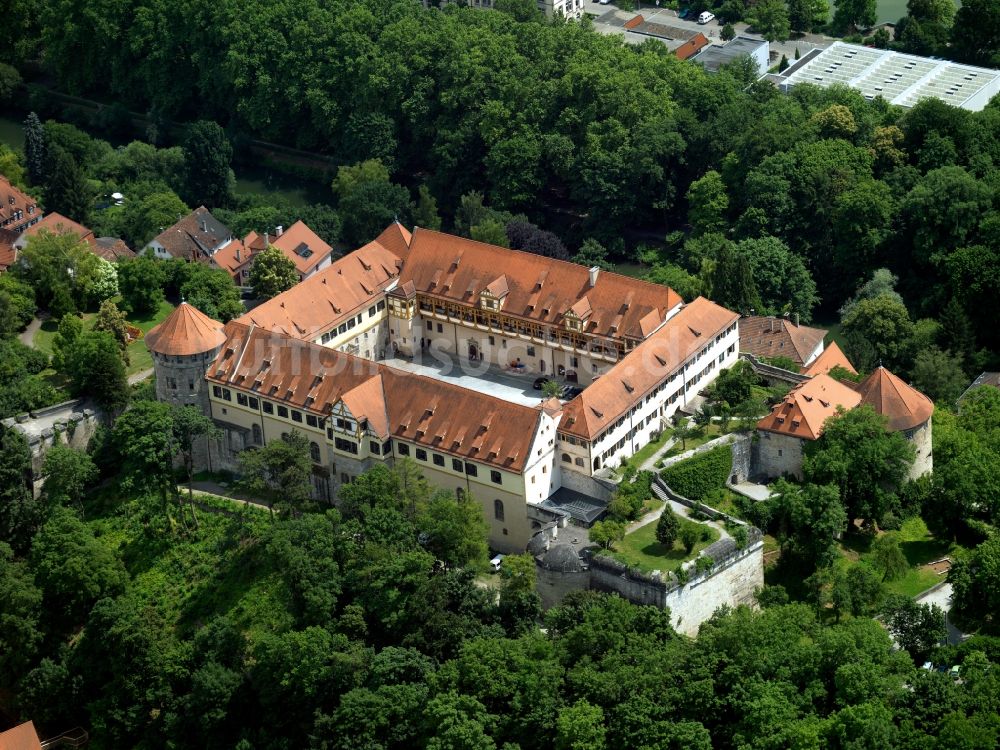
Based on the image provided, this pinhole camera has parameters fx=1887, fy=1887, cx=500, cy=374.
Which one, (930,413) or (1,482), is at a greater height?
(930,413)

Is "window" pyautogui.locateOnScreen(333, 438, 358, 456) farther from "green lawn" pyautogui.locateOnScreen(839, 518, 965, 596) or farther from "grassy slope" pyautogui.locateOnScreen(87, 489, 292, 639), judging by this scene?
"green lawn" pyautogui.locateOnScreen(839, 518, 965, 596)

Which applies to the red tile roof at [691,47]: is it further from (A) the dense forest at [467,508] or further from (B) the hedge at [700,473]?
(B) the hedge at [700,473]

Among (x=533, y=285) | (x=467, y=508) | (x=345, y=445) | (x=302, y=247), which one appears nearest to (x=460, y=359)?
(x=533, y=285)

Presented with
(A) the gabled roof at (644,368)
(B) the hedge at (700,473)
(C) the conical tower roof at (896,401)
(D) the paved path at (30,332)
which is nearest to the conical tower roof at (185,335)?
(D) the paved path at (30,332)

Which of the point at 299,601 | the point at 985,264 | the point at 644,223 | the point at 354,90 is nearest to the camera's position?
the point at 299,601

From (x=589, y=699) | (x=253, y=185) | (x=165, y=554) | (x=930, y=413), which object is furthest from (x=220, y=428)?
(x=253, y=185)

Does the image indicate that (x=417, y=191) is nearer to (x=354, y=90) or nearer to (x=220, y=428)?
(x=354, y=90)
